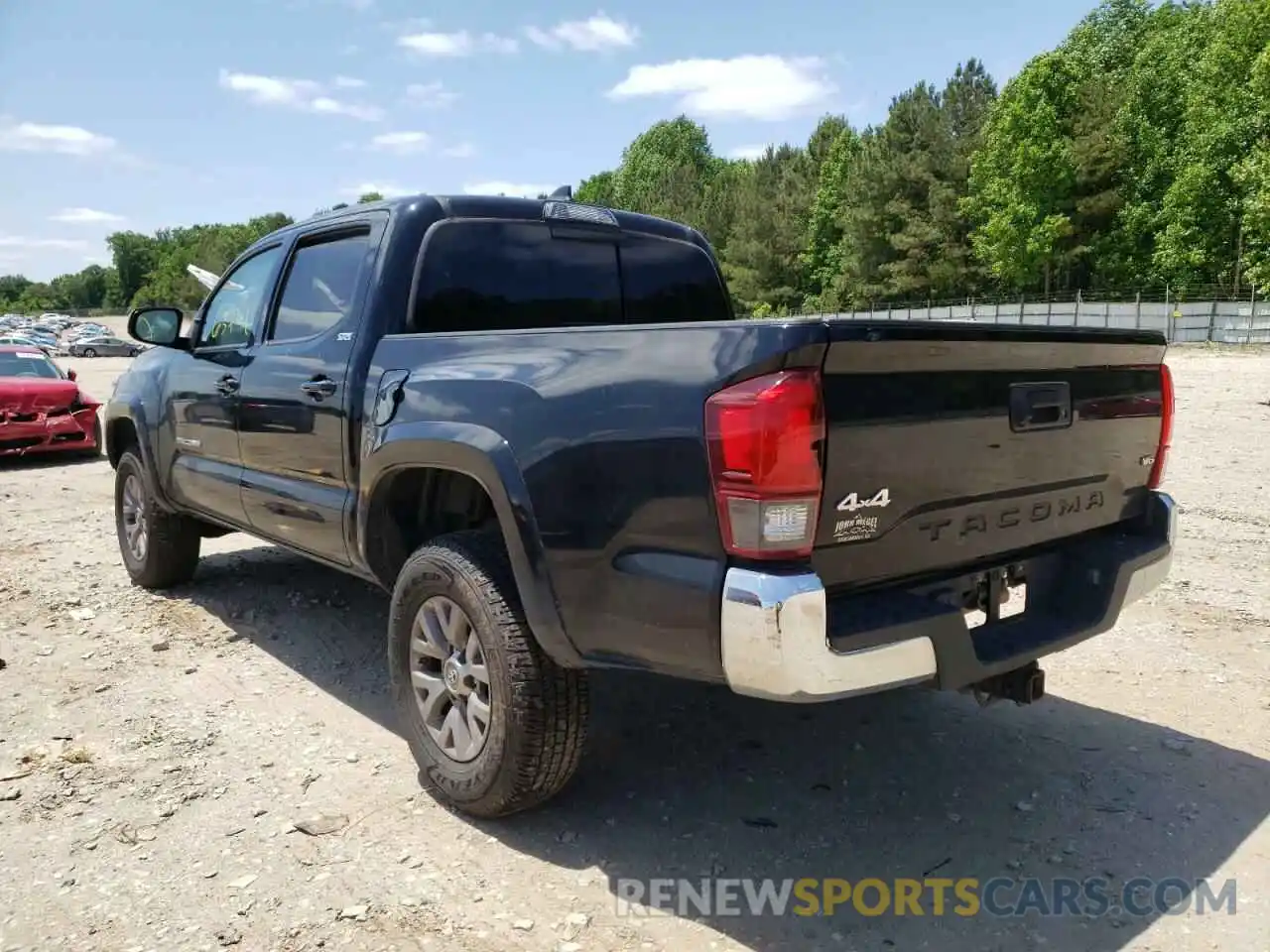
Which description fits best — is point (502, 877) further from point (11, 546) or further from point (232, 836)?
point (11, 546)

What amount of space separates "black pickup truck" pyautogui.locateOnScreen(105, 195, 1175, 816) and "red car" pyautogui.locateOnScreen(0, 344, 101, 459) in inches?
373

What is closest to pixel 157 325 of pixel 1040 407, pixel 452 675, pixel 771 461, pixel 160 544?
pixel 160 544

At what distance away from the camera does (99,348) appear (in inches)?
2109

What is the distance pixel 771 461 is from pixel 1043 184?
47720 mm

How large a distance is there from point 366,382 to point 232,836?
5.37 ft

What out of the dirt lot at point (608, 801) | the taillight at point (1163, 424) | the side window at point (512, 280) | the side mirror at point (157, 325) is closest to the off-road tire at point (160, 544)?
the dirt lot at point (608, 801)

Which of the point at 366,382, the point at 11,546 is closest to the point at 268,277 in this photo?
the point at 366,382

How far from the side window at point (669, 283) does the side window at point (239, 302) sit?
1731mm

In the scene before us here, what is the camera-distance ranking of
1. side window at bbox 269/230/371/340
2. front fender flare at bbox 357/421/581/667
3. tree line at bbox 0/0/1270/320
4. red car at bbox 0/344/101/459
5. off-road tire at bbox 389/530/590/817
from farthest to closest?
1. tree line at bbox 0/0/1270/320
2. red car at bbox 0/344/101/459
3. side window at bbox 269/230/371/340
4. off-road tire at bbox 389/530/590/817
5. front fender flare at bbox 357/421/581/667

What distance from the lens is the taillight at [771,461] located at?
7.62 feet

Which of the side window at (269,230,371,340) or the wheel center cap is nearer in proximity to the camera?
the wheel center cap

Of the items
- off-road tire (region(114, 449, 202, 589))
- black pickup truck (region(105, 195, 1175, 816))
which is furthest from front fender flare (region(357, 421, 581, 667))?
off-road tire (region(114, 449, 202, 589))

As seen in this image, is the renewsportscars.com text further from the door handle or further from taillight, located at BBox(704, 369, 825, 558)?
the door handle

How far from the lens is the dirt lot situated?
2.71 m
